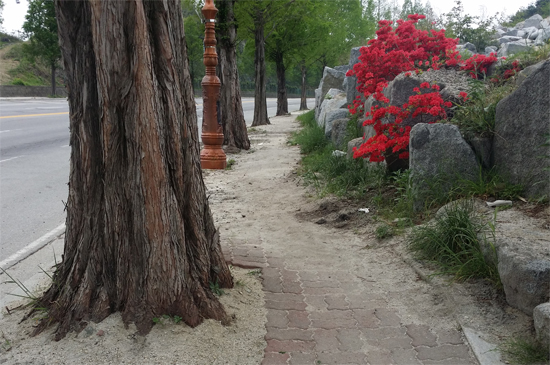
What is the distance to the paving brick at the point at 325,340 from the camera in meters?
3.16

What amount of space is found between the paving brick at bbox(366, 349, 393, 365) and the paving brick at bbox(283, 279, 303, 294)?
0.99 m

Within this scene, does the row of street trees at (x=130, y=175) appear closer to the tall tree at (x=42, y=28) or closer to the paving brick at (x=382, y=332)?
the paving brick at (x=382, y=332)

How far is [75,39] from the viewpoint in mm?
2957

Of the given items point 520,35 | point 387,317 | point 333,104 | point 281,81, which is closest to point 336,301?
point 387,317

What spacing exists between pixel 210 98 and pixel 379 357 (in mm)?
6725

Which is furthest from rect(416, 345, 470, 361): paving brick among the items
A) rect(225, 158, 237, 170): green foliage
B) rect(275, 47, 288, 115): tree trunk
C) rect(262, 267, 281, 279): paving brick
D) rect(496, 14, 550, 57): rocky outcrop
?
rect(275, 47, 288, 115): tree trunk

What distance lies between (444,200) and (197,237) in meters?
2.99

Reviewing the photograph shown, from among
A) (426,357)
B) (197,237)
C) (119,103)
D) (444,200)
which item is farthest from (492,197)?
(119,103)

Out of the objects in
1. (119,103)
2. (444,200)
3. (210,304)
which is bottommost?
(210,304)

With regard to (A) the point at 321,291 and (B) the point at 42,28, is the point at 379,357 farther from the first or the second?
(B) the point at 42,28

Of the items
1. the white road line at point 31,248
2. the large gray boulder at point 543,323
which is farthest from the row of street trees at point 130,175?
the large gray boulder at point 543,323

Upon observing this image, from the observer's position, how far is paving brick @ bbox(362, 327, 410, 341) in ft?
10.8

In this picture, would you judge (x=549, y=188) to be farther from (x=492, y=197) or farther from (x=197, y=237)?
(x=197, y=237)

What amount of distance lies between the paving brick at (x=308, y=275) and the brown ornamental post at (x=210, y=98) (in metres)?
5.22
